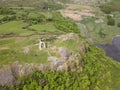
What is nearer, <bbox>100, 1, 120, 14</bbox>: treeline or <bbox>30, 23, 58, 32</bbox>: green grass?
<bbox>30, 23, 58, 32</bbox>: green grass

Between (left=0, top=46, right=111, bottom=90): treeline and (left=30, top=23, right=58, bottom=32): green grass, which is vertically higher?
(left=30, top=23, right=58, bottom=32): green grass

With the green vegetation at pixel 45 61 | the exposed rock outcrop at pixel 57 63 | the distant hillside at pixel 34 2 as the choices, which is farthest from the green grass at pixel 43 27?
the distant hillside at pixel 34 2

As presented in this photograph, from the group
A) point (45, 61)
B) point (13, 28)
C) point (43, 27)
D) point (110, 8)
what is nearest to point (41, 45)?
point (45, 61)

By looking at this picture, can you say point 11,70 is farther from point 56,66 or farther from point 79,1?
point 79,1

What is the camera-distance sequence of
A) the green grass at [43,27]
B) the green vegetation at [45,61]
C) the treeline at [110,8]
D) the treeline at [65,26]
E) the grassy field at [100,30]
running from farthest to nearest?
1. the treeline at [110,8]
2. the grassy field at [100,30]
3. the treeline at [65,26]
4. the green grass at [43,27]
5. the green vegetation at [45,61]

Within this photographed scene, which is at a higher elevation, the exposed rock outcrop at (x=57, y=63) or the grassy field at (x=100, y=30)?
the exposed rock outcrop at (x=57, y=63)

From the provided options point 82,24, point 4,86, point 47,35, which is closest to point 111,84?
point 47,35

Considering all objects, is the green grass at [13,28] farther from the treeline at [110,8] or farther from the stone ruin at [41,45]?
the treeline at [110,8]

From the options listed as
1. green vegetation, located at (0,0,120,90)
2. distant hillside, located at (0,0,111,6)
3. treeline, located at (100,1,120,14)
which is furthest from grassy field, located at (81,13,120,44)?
green vegetation, located at (0,0,120,90)

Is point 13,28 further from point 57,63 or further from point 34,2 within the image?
point 34,2

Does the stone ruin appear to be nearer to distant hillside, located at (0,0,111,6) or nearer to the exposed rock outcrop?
the exposed rock outcrop
